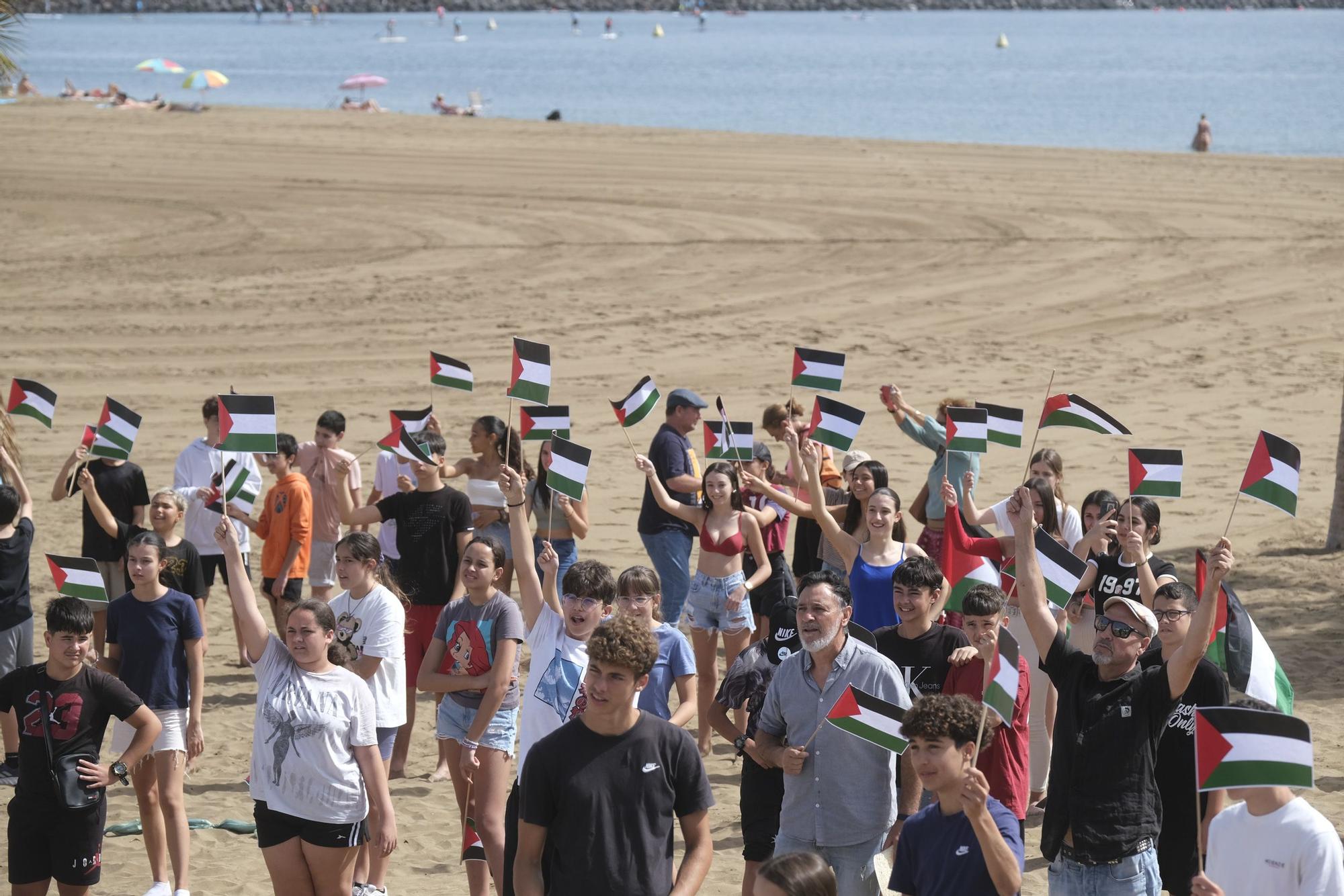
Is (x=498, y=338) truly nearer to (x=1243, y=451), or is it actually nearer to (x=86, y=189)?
(x=1243, y=451)

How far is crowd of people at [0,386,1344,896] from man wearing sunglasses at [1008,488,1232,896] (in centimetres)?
1

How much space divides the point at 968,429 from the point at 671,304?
14.0 m

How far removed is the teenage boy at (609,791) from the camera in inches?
208

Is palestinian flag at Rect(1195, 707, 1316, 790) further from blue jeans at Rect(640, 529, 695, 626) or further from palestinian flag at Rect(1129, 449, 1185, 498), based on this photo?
blue jeans at Rect(640, 529, 695, 626)

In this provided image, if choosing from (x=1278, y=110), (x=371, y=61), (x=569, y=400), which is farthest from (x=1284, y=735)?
(x=371, y=61)

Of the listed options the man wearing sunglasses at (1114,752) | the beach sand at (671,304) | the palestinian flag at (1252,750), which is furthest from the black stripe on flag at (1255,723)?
the beach sand at (671,304)

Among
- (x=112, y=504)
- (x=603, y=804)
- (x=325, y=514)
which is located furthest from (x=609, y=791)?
(x=112, y=504)

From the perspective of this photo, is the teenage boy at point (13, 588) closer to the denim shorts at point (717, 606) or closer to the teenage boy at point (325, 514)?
the teenage boy at point (325, 514)

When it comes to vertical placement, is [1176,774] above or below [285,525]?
above

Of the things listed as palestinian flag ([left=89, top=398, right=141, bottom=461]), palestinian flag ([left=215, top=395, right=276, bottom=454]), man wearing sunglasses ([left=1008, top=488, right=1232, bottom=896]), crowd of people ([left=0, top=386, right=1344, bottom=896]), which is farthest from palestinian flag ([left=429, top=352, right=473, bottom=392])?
man wearing sunglasses ([left=1008, top=488, right=1232, bottom=896])

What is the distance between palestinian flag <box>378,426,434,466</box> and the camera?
9.50m

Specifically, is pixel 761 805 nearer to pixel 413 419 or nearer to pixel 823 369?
pixel 413 419

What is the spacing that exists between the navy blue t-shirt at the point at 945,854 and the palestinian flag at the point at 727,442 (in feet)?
15.3

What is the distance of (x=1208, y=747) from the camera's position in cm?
511
